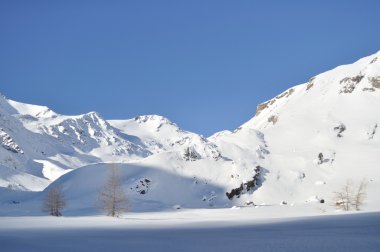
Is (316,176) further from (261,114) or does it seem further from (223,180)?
(261,114)

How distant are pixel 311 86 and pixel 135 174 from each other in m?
82.3

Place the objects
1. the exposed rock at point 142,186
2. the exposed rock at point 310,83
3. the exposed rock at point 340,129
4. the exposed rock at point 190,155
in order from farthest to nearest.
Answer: the exposed rock at point 310,83, the exposed rock at point 340,129, the exposed rock at point 190,155, the exposed rock at point 142,186

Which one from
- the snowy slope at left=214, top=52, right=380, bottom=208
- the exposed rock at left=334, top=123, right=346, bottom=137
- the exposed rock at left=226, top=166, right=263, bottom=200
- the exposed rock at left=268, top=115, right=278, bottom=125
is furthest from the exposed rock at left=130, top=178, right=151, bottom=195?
the exposed rock at left=334, top=123, right=346, bottom=137

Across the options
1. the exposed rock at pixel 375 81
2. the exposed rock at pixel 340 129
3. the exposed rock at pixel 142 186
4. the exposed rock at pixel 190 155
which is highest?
the exposed rock at pixel 375 81

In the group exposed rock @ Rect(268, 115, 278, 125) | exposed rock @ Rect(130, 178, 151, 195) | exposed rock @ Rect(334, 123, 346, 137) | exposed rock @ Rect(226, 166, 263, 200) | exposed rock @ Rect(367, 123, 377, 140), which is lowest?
exposed rock @ Rect(226, 166, 263, 200)

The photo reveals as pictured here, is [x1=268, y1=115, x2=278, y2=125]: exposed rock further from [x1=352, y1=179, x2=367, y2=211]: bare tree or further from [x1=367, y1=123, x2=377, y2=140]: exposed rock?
[x1=352, y1=179, x2=367, y2=211]: bare tree

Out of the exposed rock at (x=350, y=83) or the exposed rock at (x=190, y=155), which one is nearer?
the exposed rock at (x=190, y=155)

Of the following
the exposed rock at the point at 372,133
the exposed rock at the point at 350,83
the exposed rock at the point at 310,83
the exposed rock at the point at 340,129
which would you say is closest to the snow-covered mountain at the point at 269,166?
the exposed rock at the point at 340,129

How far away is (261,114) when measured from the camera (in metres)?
186

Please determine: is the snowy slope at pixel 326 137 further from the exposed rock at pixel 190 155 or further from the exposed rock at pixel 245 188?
the exposed rock at pixel 190 155

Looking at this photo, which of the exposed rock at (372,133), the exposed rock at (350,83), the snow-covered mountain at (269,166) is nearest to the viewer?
the snow-covered mountain at (269,166)

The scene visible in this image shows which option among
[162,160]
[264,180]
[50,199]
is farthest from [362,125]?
[50,199]

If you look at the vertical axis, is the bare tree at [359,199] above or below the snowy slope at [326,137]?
below

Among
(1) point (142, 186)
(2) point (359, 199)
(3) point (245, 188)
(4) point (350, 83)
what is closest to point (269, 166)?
(3) point (245, 188)
